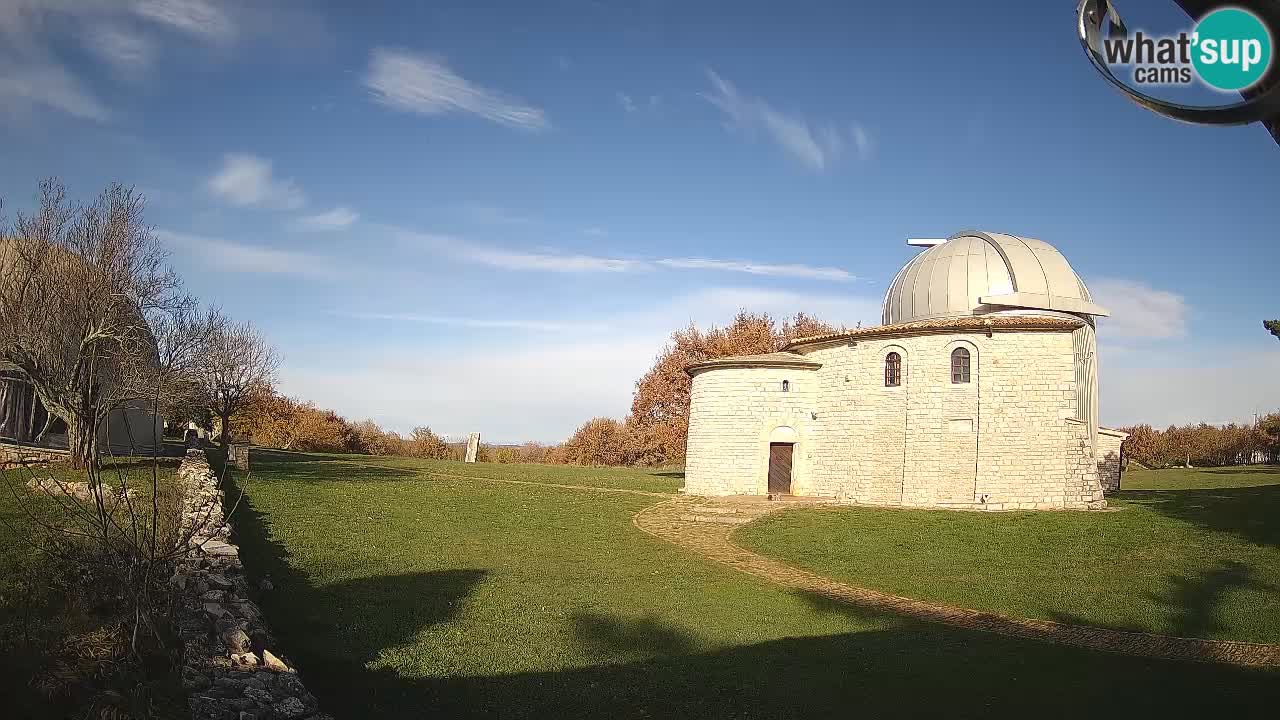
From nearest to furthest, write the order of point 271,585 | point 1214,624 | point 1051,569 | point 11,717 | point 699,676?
point 11,717, point 699,676, point 271,585, point 1214,624, point 1051,569

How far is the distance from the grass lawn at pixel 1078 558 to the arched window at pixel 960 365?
436cm

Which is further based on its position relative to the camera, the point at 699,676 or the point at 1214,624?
the point at 1214,624

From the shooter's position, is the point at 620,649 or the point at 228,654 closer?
the point at 228,654

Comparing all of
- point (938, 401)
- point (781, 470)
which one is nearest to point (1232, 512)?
point (938, 401)

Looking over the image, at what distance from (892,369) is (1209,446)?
166ft

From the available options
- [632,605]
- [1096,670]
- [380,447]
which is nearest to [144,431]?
[380,447]

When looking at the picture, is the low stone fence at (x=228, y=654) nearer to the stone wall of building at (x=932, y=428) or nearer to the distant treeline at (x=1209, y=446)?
the stone wall of building at (x=932, y=428)

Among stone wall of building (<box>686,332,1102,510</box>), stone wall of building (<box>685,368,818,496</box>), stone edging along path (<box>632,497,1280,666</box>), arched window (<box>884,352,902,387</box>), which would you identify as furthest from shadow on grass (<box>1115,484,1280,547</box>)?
stone wall of building (<box>685,368,818,496</box>)

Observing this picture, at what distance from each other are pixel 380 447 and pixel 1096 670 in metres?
49.7

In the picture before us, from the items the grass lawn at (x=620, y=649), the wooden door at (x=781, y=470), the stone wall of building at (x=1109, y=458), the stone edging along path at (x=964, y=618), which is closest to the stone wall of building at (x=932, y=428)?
the wooden door at (x=781, y=470)

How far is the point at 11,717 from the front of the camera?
446 cm

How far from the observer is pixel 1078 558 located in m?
14.6

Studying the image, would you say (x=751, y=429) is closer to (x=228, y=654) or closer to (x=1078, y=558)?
(x=1078, y=558)

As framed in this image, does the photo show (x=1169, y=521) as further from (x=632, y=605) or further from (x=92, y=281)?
(x=92, y=281)
